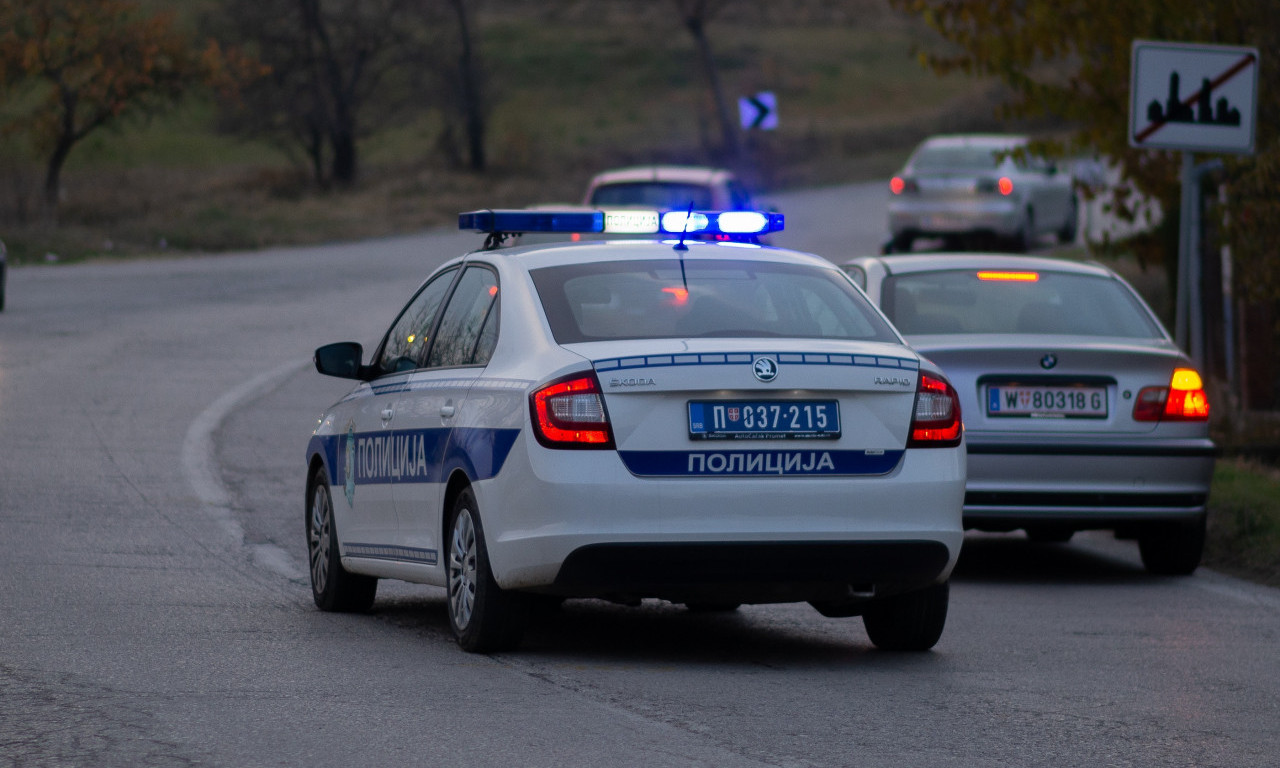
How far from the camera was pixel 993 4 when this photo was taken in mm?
16922

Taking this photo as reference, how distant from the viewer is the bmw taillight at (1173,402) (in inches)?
406

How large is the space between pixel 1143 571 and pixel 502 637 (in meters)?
4.69

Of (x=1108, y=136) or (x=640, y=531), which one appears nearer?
(x=640, y=531)

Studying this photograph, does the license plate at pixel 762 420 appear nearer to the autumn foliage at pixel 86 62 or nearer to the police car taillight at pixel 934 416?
the police car taillight at pixel 934 416

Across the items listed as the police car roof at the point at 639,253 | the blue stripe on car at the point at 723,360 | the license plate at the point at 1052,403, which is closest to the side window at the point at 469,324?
the police car roof at the point at 639,253

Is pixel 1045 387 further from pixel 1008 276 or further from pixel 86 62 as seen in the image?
pixel 86 62

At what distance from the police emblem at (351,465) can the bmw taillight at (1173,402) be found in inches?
150

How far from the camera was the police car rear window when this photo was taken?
7574 mm

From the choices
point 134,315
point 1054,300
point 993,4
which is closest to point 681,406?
point 1054,300

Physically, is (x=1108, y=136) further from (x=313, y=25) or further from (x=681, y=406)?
(x=313, y=25)

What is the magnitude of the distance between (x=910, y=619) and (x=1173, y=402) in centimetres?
295

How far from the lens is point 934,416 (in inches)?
293


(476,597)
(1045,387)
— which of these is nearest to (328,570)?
(476,597)

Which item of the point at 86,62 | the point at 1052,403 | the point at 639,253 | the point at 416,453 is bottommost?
the point at 1052,403
